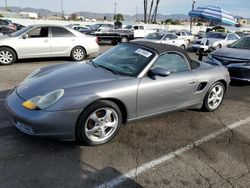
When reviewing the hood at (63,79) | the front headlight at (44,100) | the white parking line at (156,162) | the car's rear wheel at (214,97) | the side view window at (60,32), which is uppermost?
the side view window at (60,32)

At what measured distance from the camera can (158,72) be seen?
4023mm

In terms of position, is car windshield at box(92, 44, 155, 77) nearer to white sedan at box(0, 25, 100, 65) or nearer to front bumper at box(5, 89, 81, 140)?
front bumper at box(5, 89, 81, 140)

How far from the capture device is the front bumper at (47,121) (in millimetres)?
3294

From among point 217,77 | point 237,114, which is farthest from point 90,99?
point 237,114

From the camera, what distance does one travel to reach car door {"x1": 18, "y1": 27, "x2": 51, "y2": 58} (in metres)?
9.30

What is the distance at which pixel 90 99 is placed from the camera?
3.48 m

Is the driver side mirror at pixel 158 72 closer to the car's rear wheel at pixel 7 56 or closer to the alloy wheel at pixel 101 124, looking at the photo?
the alloy wheel at pixel 101 124

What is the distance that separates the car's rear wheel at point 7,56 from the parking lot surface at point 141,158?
4.94m

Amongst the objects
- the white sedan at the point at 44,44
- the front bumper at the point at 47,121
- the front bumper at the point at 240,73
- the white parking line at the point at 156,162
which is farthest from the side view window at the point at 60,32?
the white parking line at the point at 156,162

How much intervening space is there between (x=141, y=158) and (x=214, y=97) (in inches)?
99.2

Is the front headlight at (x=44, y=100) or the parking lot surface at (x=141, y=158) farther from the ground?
the front headlight at (x=44, y=100)

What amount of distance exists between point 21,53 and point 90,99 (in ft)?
22.4

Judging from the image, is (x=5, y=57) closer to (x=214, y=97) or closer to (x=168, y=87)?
(x=168, y=87)

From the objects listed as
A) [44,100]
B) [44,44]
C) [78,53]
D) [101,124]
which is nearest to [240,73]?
[101,124]
